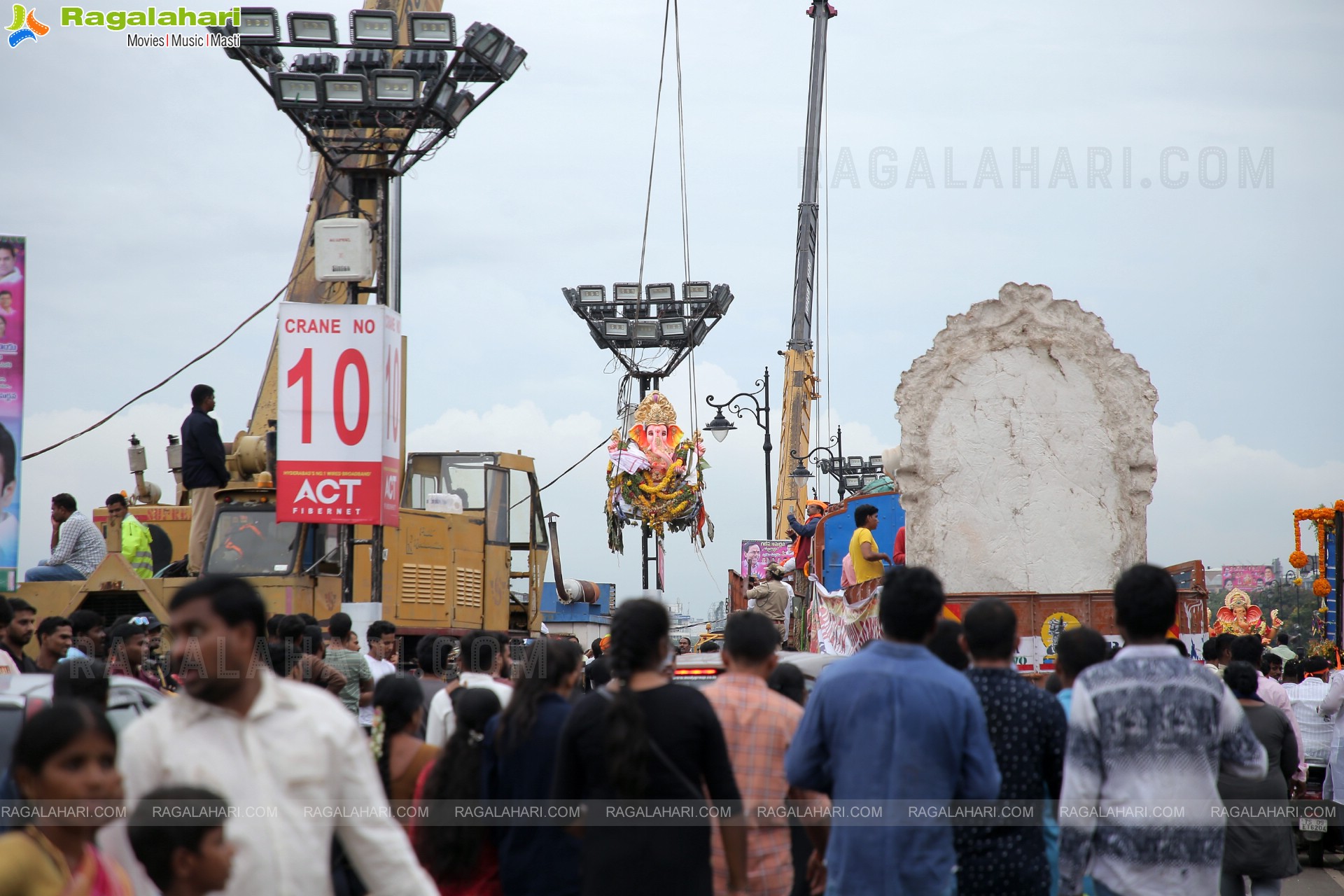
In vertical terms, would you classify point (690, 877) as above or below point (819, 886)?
above

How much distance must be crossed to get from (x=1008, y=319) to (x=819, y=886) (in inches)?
371

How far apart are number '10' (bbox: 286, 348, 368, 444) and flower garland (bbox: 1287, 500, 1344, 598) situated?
1760cm

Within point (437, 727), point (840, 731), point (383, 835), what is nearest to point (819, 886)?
point (840, 731)

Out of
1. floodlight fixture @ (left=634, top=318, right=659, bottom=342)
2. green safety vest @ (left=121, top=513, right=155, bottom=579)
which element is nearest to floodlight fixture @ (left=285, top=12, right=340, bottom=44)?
green safety vest @ (left=121, top=513, right=155, bottom=579)

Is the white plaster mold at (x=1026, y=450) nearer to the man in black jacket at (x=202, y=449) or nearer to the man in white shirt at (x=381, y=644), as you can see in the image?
the man in white shirt at (x=381, y=644)

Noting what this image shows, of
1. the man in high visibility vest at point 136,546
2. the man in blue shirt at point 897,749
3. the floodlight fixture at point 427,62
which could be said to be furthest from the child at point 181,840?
the floodlight fixture at point 427,62

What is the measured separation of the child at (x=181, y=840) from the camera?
3.27m

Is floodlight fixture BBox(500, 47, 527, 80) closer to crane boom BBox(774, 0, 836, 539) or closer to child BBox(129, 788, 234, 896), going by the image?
child BBox(129, 788, 234, 896)

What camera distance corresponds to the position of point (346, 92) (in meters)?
14.9

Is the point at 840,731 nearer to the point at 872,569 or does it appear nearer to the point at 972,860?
the point at 972,860

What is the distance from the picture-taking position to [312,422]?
13.1 m

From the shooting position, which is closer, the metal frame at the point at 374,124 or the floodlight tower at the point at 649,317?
the metal frame at the point at 374,124

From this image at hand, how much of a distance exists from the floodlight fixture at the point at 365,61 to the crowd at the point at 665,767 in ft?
35.2

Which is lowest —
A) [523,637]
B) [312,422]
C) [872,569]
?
[523,637]
